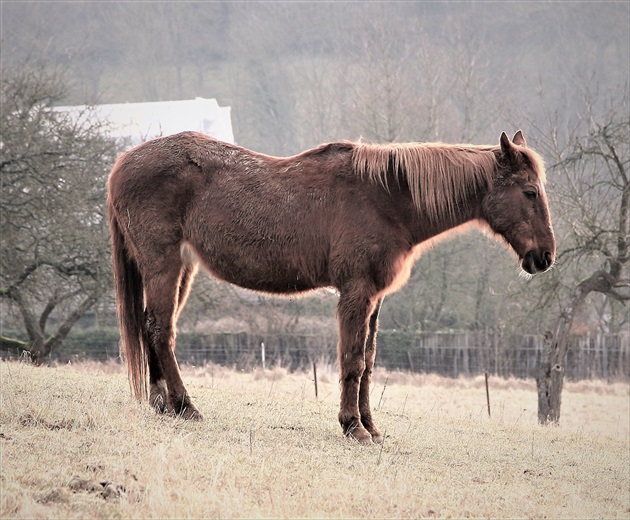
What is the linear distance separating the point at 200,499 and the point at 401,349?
22945mm

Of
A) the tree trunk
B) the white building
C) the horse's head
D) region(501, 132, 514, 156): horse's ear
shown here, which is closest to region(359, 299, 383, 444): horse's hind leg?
the horse's head

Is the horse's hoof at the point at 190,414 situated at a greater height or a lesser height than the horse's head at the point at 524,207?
lesser

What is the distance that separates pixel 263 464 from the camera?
5559 millimetres

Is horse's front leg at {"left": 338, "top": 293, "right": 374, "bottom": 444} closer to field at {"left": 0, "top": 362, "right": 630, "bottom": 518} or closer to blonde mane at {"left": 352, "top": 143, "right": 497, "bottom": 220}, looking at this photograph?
field at {"left": 0, "top": 362, "right": 630, "bottom": 518}

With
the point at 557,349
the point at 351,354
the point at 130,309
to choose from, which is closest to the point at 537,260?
the point at 351,354

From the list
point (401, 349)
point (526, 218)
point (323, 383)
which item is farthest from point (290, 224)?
point (401, 349)

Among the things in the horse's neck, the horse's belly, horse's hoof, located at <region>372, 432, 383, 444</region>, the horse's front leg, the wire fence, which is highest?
the horse's neck

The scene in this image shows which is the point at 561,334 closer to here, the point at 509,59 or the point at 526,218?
the point at 526,218

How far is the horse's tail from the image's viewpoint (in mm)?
7332

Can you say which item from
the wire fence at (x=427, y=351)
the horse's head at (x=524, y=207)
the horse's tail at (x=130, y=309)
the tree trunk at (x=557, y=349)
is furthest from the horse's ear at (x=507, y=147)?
the wire fence at (x=427, y=351)

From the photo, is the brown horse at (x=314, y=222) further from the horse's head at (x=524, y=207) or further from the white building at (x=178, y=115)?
the white building at (x=178, y=115)

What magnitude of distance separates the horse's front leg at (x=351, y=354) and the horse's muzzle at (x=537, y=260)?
1.53 metres

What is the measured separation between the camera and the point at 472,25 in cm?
4931

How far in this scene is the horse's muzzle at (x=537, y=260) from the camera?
7.20 metres
